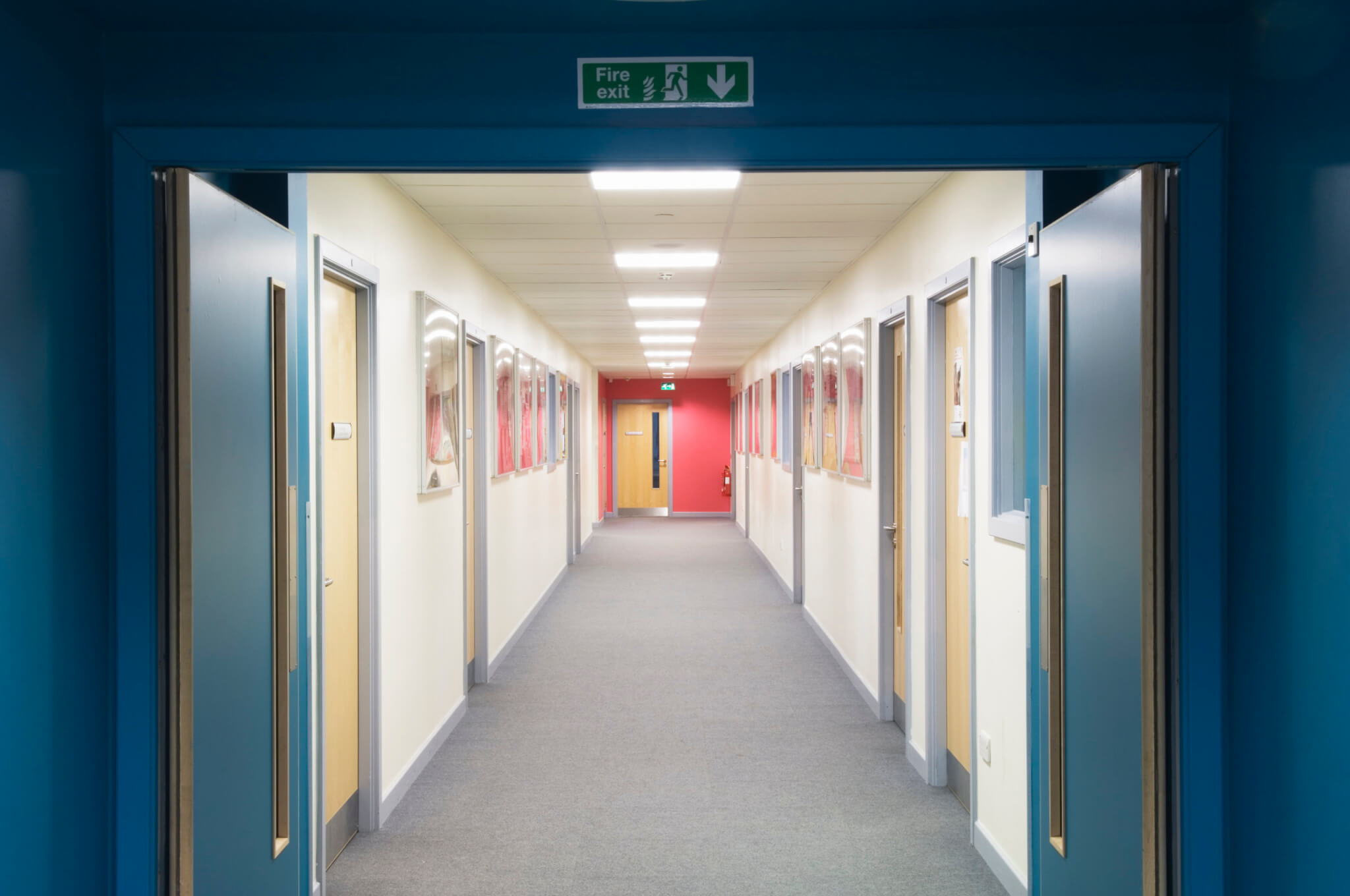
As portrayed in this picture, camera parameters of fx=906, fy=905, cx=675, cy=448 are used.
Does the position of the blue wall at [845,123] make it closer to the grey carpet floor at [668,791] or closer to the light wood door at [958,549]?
the grey carpet floor at [668,791]

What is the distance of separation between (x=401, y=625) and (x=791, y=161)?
2775 millimetres

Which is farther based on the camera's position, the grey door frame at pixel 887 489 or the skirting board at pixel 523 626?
the skirting board at pixel 523 626

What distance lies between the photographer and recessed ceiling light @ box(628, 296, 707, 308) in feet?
22.9

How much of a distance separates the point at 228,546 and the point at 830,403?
4738 millimetres

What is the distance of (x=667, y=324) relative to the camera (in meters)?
8.66

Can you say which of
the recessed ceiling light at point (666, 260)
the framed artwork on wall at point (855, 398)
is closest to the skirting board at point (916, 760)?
→ the framed artwork on wall at point (855, 398)

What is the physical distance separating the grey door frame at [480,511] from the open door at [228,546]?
3.09 meters

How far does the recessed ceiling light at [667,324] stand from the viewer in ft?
27.5

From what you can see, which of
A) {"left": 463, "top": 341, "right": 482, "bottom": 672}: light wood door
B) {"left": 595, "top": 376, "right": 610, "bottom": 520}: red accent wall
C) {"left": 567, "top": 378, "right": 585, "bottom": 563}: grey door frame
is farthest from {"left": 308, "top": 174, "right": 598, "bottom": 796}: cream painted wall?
{"left": 595, "top": 376, "right": 610, "bottom": 520}: red accent wall

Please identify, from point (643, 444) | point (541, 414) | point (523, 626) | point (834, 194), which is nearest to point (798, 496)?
point (541, 414)

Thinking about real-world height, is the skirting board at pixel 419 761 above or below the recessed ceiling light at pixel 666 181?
below

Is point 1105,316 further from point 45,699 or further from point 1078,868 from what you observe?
point 45,699

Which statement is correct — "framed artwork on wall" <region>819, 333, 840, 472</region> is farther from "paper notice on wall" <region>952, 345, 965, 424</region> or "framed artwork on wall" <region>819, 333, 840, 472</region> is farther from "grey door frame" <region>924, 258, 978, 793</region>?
"paper notice on wall" <region>952, 345, 965, 424</region>

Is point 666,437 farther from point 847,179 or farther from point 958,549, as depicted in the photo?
point 847,179
